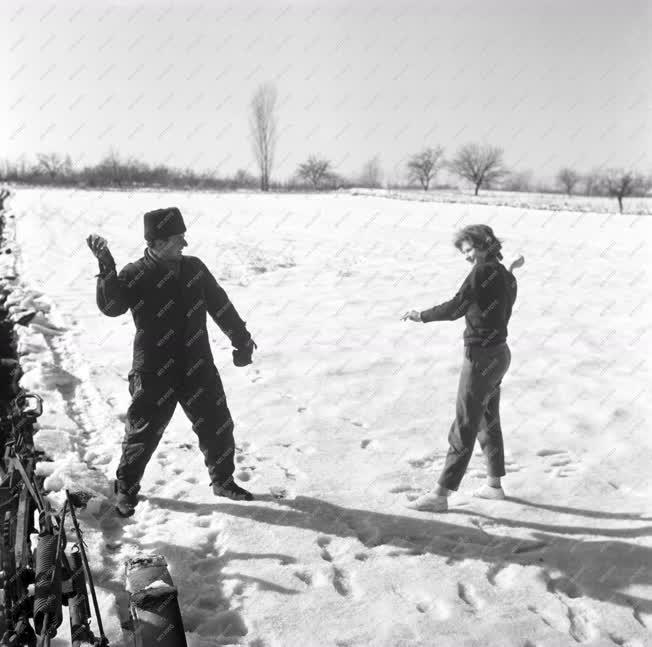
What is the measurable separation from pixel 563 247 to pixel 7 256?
14.2m

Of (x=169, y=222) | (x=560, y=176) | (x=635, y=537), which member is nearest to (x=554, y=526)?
(x=635, y=537)

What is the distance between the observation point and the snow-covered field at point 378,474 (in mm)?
3377

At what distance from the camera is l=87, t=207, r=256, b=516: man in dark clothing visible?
A: 4102 millimetres

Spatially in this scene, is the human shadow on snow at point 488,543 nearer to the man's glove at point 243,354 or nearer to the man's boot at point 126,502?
the man's boot at point 126,502

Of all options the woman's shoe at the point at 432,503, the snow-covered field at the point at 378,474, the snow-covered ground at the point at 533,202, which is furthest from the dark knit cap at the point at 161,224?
the snow-covered ground at the point at 533,202

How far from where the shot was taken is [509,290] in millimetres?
4148

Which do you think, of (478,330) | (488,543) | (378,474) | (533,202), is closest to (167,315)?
(478,330)

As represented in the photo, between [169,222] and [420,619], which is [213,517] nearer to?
[420,619]

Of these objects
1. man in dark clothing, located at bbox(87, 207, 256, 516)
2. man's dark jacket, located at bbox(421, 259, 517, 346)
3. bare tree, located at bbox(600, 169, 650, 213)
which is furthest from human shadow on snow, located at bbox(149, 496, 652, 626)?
bare tree, located at bbox(600, 169, 650, 213)

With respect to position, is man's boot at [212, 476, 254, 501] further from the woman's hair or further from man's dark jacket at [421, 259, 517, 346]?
the woman's hair

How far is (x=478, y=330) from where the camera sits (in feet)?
13.6

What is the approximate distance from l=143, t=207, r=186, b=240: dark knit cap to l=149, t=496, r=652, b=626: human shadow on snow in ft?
6.14

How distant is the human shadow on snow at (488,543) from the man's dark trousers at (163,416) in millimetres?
401

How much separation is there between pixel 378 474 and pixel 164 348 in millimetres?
2028
